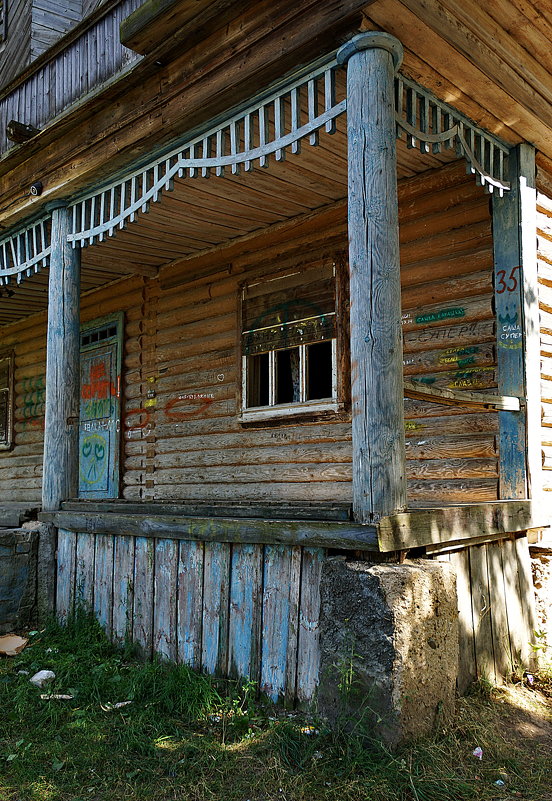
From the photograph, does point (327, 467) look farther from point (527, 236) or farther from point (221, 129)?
point (221, 129)

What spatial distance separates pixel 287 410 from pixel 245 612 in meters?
→ 3.19

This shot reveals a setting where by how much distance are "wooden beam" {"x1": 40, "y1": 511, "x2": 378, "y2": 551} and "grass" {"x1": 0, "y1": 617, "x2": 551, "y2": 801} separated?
839 mm

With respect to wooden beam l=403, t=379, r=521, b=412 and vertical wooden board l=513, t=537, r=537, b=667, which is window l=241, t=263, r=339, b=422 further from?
vertical wooden board l=513, t=537, r=537, b=667

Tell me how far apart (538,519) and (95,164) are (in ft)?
15.2

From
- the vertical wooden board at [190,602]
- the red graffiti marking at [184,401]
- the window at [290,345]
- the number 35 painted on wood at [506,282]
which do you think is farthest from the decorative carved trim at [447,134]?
the red graffiti marking at [184,401]

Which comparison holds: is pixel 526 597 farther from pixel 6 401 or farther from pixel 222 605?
pixel 6 401

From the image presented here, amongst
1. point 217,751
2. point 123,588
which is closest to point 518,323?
point 123,588

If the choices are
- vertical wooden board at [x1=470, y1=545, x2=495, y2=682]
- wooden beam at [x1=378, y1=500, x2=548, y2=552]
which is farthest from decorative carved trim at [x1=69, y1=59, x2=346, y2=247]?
vertical wooden board at [x1=470, y1=545, x2=495, y2=682]

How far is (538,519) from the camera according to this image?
5.22 m

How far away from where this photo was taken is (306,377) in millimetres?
7027

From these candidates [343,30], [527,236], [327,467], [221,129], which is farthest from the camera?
[327,467]

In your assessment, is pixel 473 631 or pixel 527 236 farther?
pixel 527 236

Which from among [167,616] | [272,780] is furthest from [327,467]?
[272,780]

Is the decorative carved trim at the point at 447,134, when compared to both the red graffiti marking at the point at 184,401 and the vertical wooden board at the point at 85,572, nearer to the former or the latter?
the vertical wooden board at the point at 85,572
